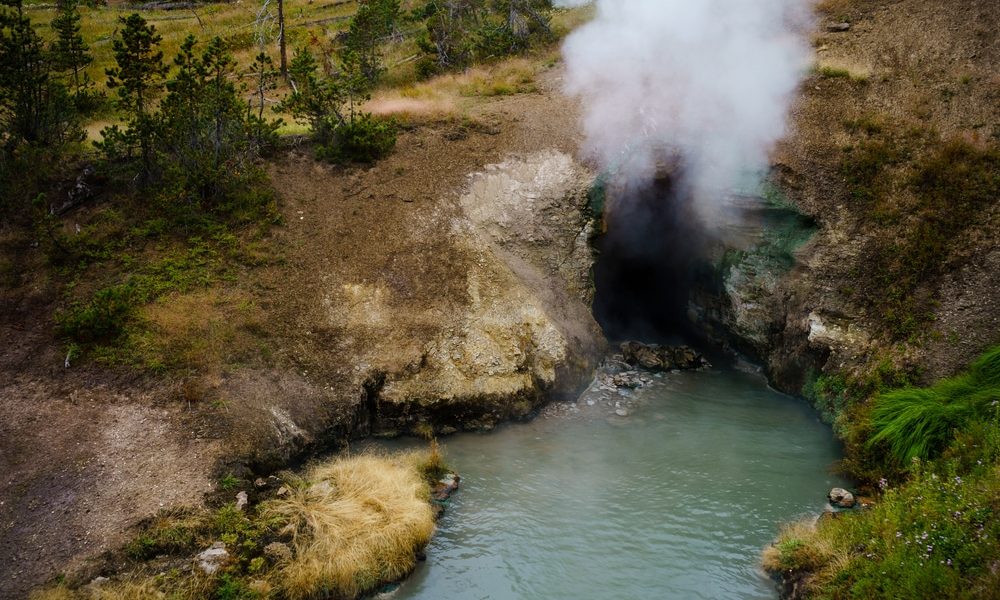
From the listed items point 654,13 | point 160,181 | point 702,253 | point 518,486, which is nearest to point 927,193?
point 702,253

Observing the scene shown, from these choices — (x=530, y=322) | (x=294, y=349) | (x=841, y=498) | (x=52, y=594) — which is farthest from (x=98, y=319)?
(x=841, y=498)

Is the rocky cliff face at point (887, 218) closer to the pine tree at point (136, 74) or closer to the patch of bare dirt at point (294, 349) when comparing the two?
the patch of bare dirt at point (294, 349)

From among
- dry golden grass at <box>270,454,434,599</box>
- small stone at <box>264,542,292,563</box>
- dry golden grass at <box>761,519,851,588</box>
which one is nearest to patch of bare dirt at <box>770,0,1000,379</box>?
dry golden grass at <box>761,519,851,588</box>

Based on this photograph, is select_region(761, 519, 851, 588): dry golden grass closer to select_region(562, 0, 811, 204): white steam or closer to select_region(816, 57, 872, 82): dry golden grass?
select_region(562, 0, 811, 204): white steam

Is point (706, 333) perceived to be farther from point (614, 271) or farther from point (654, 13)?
point (654, 13)

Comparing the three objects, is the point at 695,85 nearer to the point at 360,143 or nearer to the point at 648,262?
the point at 648,262

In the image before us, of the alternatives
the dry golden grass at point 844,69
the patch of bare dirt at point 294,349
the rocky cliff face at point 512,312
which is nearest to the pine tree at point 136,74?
the patch of bare dirt at point 294,349
